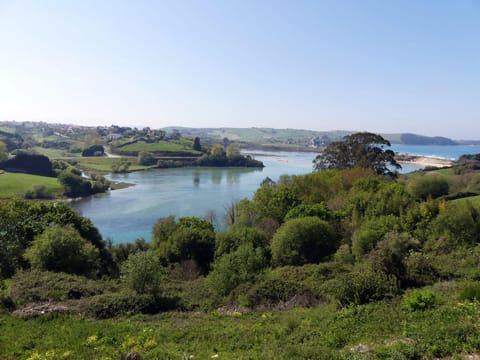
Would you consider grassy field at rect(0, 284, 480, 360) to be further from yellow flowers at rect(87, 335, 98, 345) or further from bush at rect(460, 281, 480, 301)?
bush at rect(460, 281, 480, 301)

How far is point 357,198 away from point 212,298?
511 inches

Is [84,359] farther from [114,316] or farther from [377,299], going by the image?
[377,299]

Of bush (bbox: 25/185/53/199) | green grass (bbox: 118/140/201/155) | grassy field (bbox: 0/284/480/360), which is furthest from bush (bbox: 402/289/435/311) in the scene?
green grass (bbox: 118/140/201/155)

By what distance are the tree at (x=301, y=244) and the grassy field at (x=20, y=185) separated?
47.0 m

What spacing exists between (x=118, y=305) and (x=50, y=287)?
3144 millimetres

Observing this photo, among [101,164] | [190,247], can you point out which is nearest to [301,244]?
[190,247]

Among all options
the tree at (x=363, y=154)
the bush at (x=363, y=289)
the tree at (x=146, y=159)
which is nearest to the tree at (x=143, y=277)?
the bush at (x=363, y=289)

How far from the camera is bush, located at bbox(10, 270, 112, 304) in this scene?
11875 mm

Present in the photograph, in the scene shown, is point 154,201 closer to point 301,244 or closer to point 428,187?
point 428,187

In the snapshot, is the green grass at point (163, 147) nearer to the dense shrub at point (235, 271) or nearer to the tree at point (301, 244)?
the tree at point (301, 244)

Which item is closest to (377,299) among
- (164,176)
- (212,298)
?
(212,298)

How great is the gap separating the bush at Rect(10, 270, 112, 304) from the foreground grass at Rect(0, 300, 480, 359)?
5.09 ft

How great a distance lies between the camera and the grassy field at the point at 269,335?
6816 millimetres

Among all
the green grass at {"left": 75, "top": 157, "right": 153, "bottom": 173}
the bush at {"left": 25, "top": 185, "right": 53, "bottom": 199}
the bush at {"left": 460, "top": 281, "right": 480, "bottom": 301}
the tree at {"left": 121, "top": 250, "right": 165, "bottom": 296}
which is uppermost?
the bush at {"left": 460, "top": 281, "right": 480, "bottom": 301}
